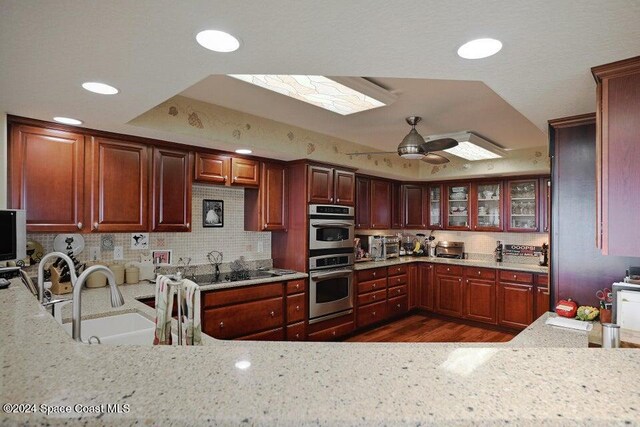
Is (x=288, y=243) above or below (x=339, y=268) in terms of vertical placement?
above

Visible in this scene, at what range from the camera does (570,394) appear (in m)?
0.62

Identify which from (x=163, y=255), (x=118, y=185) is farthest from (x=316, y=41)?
(x=163, y=255)

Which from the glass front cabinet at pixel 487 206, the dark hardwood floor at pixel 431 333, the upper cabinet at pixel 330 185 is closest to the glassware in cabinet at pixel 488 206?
the glass front cabinet at pixel 487 206

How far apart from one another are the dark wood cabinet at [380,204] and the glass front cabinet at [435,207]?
800mm

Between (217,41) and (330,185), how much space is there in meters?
2.87

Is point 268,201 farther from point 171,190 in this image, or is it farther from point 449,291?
point 449,291

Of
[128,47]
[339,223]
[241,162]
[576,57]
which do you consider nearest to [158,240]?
[241,162]

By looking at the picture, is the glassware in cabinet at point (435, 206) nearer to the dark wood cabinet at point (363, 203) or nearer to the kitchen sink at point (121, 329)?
the dark wood cabinet at point (363, 203)

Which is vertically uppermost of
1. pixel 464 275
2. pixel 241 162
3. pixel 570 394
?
pixel 241 162

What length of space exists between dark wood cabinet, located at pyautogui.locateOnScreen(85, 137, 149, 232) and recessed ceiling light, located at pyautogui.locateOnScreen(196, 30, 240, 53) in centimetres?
184

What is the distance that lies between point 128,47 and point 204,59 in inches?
11.5

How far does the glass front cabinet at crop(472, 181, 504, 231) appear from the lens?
17.1 feet

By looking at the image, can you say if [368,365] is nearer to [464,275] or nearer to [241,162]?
[241,162]

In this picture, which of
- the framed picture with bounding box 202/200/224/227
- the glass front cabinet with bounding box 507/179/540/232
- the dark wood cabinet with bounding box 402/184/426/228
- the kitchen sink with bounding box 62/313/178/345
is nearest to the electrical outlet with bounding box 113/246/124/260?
the framed picture with bounding box 202/200/224/227
